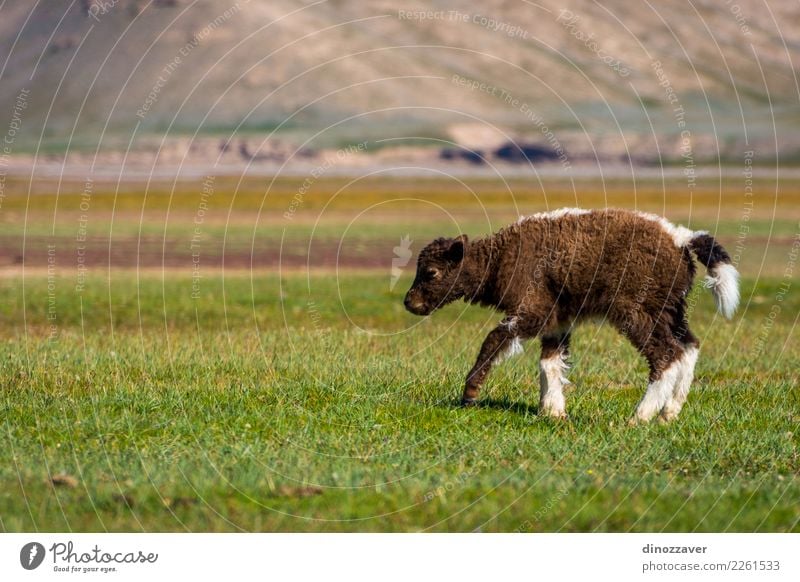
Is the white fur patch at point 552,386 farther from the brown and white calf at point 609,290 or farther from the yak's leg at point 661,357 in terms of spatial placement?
the yak's leg at point 661,357

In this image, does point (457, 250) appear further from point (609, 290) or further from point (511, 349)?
point (609, 290)

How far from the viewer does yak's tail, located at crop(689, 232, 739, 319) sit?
13531mm

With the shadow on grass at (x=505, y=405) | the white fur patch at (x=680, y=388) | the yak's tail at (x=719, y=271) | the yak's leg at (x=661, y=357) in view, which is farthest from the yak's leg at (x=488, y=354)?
the yak's tail at (x=719, y=271)

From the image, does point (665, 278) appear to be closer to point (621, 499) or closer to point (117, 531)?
point (621, 499)

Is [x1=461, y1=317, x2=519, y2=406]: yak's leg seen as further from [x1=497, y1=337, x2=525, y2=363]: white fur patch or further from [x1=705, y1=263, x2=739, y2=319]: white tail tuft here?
[x1=705, y1=263, x2=739, y2=319]: white tail tuft

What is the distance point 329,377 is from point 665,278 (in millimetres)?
4303

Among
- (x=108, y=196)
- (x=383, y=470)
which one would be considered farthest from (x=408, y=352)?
(x=108, y=196)

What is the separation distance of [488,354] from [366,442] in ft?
7.54

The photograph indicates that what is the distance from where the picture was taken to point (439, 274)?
15.0 m

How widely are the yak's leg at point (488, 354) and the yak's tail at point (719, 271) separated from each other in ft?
7.22

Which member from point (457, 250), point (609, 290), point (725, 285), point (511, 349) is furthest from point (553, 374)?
point (725, 285)

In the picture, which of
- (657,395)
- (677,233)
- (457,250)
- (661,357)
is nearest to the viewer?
(657,395)

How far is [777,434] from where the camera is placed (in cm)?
1277

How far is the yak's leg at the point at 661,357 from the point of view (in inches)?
528
